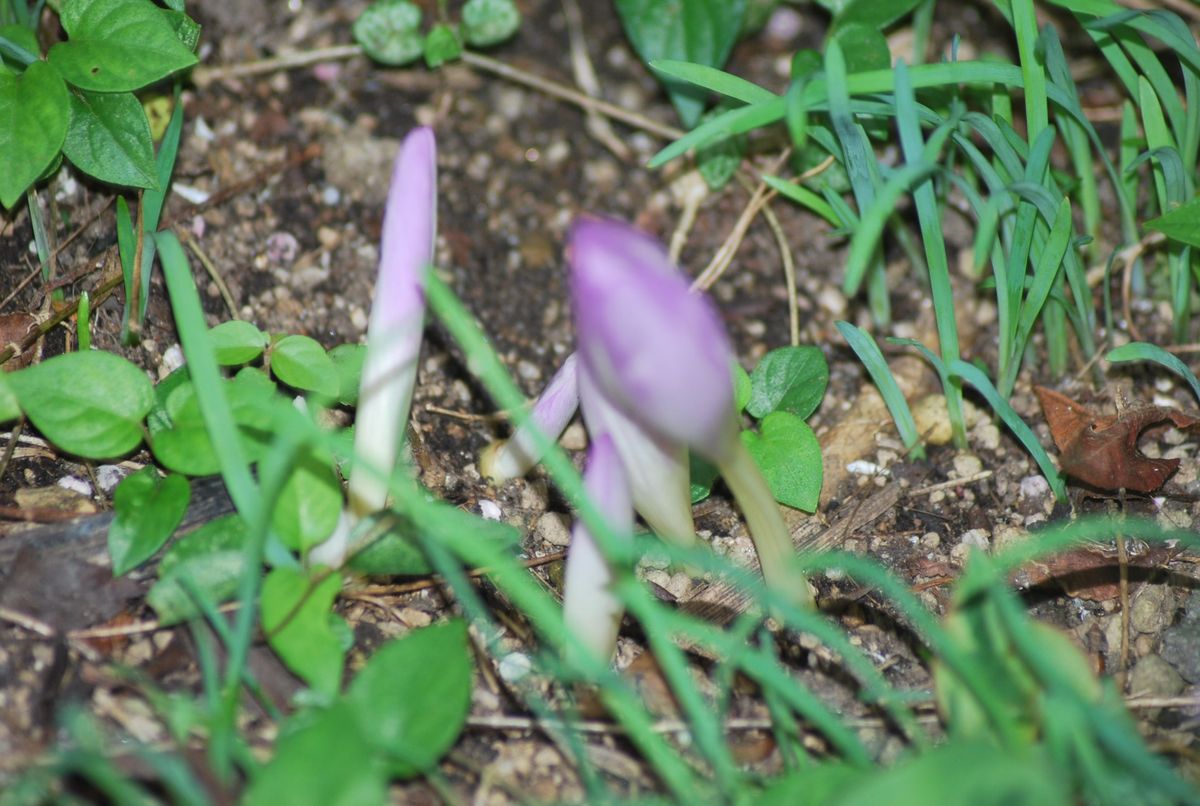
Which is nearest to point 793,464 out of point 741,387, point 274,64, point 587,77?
point 741,387

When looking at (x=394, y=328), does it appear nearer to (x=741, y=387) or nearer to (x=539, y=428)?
(x=539, y=428)

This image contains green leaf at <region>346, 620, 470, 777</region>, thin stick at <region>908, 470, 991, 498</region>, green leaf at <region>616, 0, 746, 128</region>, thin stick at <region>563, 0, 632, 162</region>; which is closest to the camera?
green leaf at <region>346, 620, 470, 777</region>

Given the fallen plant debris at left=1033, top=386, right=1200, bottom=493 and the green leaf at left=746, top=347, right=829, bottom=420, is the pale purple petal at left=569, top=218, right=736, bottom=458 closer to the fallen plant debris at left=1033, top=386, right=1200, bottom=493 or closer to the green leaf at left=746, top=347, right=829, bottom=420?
the green leaf at left=746, top=347, right=829, bottom=420

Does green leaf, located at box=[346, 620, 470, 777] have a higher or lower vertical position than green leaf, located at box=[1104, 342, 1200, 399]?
lower

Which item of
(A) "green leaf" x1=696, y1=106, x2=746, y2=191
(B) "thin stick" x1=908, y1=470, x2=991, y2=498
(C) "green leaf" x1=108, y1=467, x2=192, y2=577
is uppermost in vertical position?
(A) "green leaf" x1=696, y1=106, x2=746, y2=191

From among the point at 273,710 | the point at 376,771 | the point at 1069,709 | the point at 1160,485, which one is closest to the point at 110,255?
the point at 273,710

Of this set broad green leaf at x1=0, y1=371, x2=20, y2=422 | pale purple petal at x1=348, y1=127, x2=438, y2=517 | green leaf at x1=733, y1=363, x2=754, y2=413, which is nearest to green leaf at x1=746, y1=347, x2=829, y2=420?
green leaf at x1=733, y1=363, x2=754, y2=413

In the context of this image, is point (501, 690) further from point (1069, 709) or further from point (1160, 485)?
point (1160, 485)

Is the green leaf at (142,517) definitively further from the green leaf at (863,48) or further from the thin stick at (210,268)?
the green leaf at (863,48)
